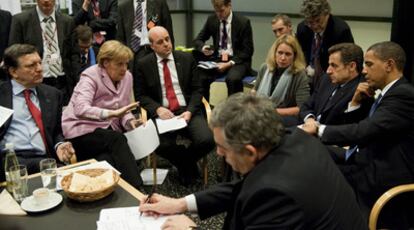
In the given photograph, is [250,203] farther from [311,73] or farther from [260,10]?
[260,10]

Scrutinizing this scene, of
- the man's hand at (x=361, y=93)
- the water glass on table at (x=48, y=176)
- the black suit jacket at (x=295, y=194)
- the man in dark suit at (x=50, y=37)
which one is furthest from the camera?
the man in dark suit at (x=50, y=37)

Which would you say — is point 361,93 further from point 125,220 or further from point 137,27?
point 137,27

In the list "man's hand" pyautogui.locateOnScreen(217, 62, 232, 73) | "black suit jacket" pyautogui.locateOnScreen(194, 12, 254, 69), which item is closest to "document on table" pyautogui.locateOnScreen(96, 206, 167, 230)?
"man's hand" pyautogui.locateOnScreen(217, 62, 232, 73)

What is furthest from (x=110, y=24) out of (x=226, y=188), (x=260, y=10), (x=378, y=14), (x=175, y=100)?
(x=226, y=188)

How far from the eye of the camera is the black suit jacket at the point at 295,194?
1194 mm

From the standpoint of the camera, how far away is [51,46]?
3842 millimetres

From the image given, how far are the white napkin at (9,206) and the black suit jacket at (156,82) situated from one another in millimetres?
1739

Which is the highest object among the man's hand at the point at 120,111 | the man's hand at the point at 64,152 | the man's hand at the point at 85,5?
the man's hand at the point at 85,5

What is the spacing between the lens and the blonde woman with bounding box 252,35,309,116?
10.9 ft

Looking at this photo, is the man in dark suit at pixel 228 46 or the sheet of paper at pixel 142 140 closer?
the sheet of paper at pixel 142 140

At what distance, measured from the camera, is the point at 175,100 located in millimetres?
3609

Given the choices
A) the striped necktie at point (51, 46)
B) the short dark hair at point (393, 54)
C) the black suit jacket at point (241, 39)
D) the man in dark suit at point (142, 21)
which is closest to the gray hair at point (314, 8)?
the black suit jacket at point (241, 39)

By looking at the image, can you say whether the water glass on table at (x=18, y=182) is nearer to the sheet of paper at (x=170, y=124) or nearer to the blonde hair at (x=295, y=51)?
the sheet of paper at (x=170, y=124)

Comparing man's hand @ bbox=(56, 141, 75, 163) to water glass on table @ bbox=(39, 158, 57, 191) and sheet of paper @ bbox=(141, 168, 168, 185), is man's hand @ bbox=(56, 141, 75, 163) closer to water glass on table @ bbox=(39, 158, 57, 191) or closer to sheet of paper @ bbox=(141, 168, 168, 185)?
water glass on table @ bbox=(39, 158, 57, 191)
